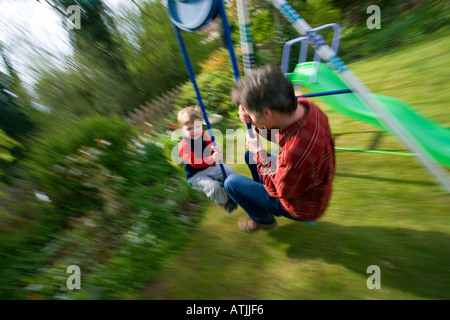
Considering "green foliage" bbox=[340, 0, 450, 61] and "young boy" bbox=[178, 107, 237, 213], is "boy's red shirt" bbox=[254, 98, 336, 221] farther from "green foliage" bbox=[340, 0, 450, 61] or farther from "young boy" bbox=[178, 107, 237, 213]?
"green foliage" bbox=[340, 0, 450, 61]

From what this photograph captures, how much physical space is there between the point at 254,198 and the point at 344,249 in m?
0.83

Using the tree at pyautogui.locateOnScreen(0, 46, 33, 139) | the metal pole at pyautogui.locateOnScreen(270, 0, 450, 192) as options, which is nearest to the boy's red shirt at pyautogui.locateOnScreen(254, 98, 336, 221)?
the metal pole at pyautogui.locateOnScreen(270, 0, 450, 192)

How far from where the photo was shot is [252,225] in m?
2.48

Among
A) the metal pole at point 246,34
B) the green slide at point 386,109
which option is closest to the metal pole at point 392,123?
the green slide at point 386,109

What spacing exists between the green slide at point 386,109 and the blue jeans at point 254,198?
1.06 m

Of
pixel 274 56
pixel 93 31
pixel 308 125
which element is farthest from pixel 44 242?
pixel 274 56

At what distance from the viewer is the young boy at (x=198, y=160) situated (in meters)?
2.75

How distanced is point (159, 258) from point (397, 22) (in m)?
7.92

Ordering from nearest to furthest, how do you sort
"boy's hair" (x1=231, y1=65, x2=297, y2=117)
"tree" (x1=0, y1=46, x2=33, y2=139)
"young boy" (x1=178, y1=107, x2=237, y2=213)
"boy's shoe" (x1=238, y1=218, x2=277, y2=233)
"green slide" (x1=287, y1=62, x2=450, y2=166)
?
"boy's hair" (x1=231, y1=65, x2=297, y2=117) < "boy's shoe" (x1=238, y1=218, x2=277, y2=233) < "green slide" (x1=287, y1=62, x2=450, y2=166) < "young boy" (x1=178, y1=107, x2=237, y2=213) < "tree" (x1=0, y1=46, x2=33, y2=139)

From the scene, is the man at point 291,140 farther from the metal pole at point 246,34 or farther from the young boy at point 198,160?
the young boy at point 198,160

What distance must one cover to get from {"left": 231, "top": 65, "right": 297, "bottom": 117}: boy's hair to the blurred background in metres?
1.30

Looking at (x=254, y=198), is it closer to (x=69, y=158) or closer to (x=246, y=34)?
(x=246, y=34)

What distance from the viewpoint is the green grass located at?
6.57 feet

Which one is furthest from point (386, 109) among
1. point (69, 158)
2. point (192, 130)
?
point (69, 158)
